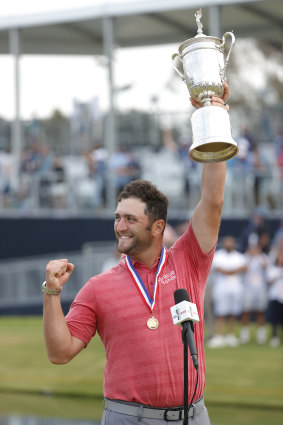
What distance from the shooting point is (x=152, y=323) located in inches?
150

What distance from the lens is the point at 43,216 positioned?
61.1 ft

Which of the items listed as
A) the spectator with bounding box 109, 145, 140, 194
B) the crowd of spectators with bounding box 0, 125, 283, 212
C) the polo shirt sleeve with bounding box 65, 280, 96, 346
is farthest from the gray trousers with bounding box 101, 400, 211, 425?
the spectator with bounding box 109, 145, 140, 194

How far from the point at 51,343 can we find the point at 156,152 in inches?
620

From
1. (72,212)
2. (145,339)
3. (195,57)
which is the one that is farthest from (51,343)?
(72,212)

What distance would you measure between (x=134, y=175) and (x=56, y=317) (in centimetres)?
1372

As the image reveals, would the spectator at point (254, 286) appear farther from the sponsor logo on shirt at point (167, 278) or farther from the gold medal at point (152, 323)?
the gold medal at point (152, 323)

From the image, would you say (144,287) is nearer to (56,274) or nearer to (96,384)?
(56,274)

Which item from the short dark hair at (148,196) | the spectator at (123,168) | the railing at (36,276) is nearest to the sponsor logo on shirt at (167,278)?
the short dark hair at (148,196)

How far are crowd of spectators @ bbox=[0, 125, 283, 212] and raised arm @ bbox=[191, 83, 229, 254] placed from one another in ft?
39.7

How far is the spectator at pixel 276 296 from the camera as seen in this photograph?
1277cm

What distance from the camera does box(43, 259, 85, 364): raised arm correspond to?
360 centimetres

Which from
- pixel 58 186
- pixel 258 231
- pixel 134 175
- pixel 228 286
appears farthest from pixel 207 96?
pixel 58 186

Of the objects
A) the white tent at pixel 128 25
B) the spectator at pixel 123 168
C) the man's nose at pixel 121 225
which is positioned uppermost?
the white tent at pixel 128 25

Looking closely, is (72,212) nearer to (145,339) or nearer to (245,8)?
(245,8)
